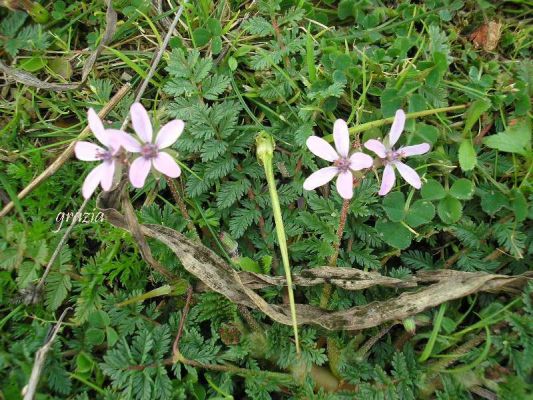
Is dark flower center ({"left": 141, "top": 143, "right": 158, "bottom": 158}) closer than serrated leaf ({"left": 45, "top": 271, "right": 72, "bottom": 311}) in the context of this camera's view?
Yes

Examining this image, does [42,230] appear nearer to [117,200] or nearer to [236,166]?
[117,200]

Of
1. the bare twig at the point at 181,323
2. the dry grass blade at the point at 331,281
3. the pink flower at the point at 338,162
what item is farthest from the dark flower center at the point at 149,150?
the bare twig at the point at 181,323

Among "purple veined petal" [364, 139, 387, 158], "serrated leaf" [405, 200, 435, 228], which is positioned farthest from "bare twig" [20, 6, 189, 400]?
"serrated leaf" [405, 200, 435, 228]

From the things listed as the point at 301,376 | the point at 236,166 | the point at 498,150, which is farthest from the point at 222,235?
the point at 498,150

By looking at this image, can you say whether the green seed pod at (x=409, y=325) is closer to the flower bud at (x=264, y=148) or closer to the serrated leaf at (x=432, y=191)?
the serrated leaf at (x=432, y=191)

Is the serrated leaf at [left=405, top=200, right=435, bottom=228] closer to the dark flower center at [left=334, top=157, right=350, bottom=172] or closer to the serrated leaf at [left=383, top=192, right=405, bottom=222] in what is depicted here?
the serrated leaf at [left=383, top=192, right=405, bottom=222]
